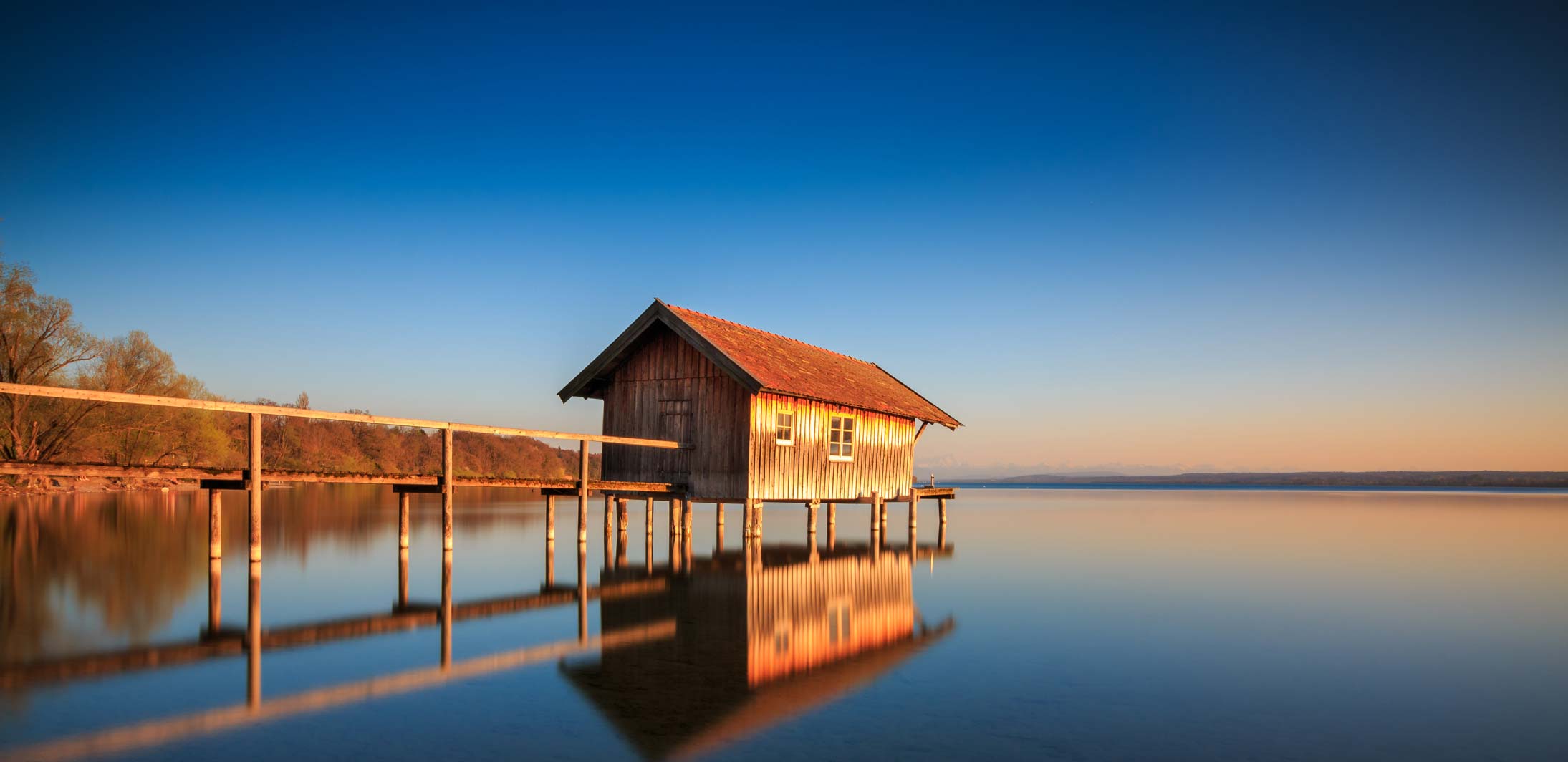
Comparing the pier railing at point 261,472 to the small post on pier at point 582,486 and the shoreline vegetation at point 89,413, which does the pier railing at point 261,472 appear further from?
the shoreline vegetation at point 89,413

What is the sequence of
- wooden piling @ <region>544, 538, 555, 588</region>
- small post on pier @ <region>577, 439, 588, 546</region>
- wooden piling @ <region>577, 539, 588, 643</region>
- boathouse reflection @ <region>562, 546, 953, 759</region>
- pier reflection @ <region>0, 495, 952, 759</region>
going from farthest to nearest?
small post on pier @ <region>577, 439, 588, 546</region>
wooden piling @ <region>544, 538, 555, 588</region>
wooden piling @ <region>577, 539, 588, 643</region>
boathouse reflection @ <region>562, 546, 953, 759</region>
pier reflection @ <region>0, 495, 952, 759</region>

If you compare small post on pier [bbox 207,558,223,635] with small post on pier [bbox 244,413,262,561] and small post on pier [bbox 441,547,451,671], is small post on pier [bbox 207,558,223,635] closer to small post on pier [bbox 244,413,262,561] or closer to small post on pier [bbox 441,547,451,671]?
small post on pier [bbox 244,413,262,561]

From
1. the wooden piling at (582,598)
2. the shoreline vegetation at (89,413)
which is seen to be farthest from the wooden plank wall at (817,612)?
the shoreline vegetation at (89,413)

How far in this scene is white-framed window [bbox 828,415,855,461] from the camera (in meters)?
29.7

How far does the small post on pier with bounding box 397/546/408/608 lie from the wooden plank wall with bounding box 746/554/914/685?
Result: 20.2 feet

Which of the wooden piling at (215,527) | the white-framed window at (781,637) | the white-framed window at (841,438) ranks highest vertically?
the white-framed window at (841,438)

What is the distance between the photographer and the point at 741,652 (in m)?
12.4

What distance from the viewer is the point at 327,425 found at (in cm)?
10012

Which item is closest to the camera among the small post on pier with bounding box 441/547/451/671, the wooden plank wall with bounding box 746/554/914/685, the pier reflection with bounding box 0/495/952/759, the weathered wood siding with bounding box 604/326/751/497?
the pier reflection with bounding box 0/495/952/759

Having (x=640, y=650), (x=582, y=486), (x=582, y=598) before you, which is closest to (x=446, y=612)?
(x=582, y=598)

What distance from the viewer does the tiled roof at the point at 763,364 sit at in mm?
25328

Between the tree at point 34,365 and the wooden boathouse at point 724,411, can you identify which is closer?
the wooden boathouse at point 724,411

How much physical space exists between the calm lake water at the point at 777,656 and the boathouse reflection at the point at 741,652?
7 centimetres

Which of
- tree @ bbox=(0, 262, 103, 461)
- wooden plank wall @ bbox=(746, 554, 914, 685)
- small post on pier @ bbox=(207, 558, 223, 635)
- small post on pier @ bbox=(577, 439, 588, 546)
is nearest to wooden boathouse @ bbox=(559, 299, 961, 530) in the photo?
wooden plank wall @ bbox=(746, 554, 914, 685)
